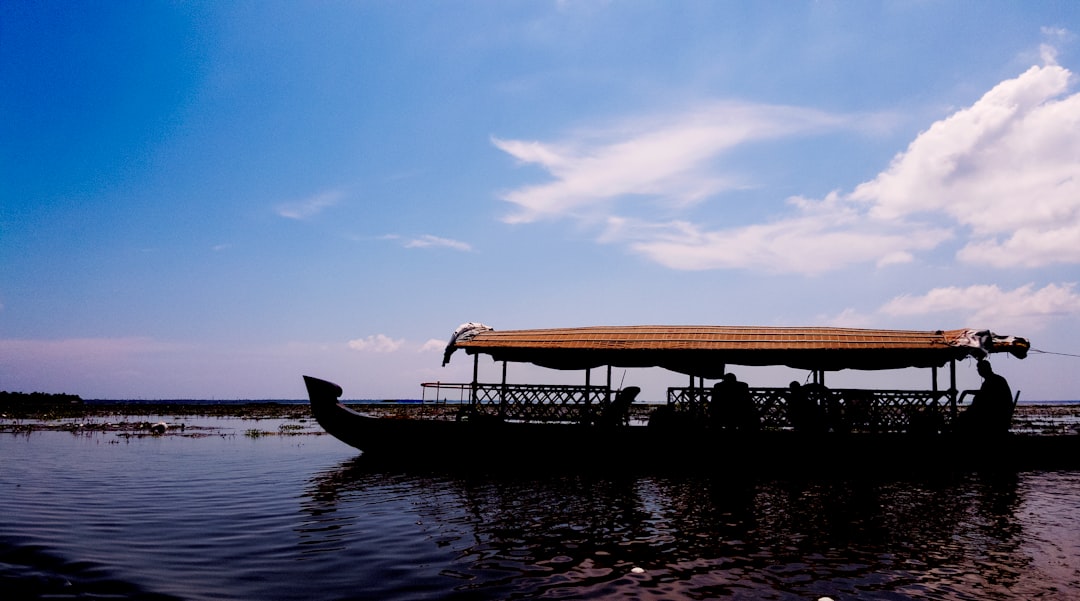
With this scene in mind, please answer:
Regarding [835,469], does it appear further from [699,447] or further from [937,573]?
[937,573]

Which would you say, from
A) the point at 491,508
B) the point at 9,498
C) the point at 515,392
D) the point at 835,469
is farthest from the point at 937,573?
the point at 9,498

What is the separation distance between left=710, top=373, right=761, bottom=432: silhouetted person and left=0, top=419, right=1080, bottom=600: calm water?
7.20ft

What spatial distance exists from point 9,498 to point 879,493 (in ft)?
51.3

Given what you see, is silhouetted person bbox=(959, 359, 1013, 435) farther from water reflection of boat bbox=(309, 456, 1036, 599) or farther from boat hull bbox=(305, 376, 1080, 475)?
water reflection of boat bbox=(309, 456, 1036, 599)

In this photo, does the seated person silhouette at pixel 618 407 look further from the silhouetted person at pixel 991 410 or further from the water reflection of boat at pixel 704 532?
the silhouetted person at pixel 991 410

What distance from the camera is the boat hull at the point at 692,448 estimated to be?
13.6 metres

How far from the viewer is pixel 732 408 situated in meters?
14.7

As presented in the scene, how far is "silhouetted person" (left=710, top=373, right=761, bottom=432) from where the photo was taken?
14.7m

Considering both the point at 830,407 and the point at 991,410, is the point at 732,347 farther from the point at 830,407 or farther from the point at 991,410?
the point at 991,410

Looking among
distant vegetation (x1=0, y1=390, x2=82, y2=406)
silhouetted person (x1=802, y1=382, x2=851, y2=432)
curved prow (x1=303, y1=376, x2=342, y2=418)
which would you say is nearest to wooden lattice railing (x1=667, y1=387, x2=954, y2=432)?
silhouetted person (x1=802, y1=382, x2=851, y2=432)

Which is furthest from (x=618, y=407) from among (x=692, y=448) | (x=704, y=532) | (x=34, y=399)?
(x=34, y=399)

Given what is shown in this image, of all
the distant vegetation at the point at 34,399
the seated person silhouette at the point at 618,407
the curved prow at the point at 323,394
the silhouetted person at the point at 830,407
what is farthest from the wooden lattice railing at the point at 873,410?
the distant vegetation at the point at 34,399

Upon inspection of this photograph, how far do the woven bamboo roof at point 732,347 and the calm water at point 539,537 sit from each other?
2.75 metres

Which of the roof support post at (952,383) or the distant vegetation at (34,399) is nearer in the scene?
the roof support post at (952,383)
